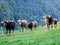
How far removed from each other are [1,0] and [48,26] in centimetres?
12057

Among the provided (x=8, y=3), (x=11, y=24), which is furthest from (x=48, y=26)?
(x=8, y=3)

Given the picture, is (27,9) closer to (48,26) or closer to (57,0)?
(57,0)

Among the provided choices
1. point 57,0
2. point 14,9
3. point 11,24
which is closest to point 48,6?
point 57,0

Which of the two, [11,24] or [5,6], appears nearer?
[11,24]

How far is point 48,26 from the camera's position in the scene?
35469 millimetres

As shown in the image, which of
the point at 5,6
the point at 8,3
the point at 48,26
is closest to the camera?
the point at 48,26

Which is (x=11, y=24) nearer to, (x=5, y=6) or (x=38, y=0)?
(x=5, y=6)

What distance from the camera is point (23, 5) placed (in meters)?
154

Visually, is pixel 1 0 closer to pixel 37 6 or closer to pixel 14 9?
pixel 14 9

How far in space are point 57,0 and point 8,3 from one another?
26.4 metres

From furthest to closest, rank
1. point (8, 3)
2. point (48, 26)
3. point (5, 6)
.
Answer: point (8, 3) < point (5, 6) < point (48, 26)

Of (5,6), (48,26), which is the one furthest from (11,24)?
(5,6)

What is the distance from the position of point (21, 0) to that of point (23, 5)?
146 inches

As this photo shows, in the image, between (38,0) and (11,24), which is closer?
(11,24)
